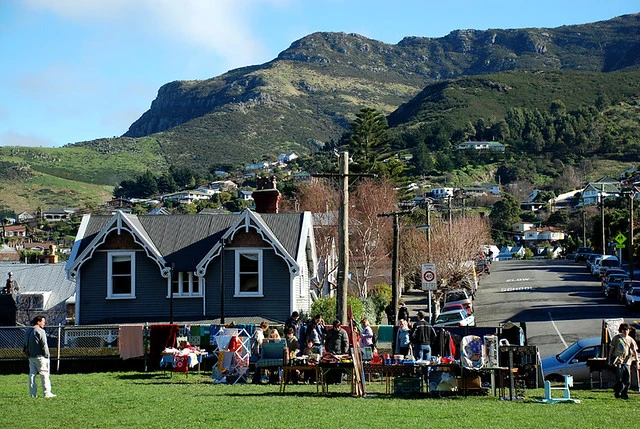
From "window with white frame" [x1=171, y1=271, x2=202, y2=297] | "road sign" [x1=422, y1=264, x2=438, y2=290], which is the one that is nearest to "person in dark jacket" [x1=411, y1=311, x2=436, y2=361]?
"road sign" [x1=422, y1=264, x2=438, y2=290]

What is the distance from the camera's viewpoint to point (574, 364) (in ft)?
81.1

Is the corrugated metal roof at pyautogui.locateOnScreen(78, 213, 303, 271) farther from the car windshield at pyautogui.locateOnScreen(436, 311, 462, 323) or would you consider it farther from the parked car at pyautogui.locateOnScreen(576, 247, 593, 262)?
the parked car at pyautogui.locateOnScreen(576, 247, 593, 262)

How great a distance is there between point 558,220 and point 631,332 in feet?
443

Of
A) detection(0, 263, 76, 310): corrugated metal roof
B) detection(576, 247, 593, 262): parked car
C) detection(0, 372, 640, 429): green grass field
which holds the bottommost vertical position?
detection(0, 372, 640, 429): green grass field

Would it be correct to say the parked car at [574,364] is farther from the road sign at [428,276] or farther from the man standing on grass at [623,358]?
the road sign at [428,276]

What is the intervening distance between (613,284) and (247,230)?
91.0 feet

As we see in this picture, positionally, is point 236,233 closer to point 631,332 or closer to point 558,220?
point 631,332

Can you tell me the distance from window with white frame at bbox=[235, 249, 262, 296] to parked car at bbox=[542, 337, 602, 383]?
13900 mm

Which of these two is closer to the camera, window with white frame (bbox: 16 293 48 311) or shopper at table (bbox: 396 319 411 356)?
shopper at table (bbox: 396 319 411 356)

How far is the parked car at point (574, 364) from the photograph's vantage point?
24.6m

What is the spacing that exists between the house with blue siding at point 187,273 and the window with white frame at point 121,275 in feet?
0.12

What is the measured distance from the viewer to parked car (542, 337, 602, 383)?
24594 millimetres

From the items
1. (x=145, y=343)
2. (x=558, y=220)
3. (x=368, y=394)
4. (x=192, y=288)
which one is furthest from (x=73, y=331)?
(x=558, y=220)

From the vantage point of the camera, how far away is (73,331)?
29500mm
